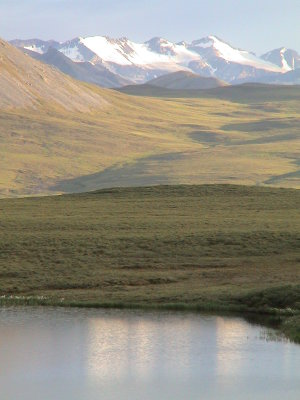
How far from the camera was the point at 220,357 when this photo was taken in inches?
1496

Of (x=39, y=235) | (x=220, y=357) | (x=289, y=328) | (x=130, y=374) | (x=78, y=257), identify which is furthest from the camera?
(x=39, y=235)

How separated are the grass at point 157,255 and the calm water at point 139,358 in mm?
3108

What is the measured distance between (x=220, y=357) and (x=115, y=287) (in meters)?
17.1

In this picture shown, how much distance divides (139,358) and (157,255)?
84.1 ft

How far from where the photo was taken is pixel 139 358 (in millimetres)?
37656

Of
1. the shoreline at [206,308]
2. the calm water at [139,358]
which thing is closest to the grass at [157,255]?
the shoreline at [206,308]

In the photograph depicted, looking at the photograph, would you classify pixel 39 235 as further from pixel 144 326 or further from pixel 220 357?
pixel 220 357

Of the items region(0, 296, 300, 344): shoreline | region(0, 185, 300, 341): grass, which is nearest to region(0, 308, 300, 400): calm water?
region(0, 296, 300, 344): shoreline

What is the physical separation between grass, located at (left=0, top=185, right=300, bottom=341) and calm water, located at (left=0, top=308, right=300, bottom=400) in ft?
Result: 10.2

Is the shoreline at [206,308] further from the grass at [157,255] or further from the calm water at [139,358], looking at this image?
the calm water at [139,358]

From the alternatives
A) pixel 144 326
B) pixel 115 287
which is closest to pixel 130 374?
pixel 144 326

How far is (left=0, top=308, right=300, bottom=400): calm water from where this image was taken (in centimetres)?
3309

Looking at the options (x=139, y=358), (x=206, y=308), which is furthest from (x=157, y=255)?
(x=139, y=358)

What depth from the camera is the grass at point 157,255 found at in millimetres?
50125
